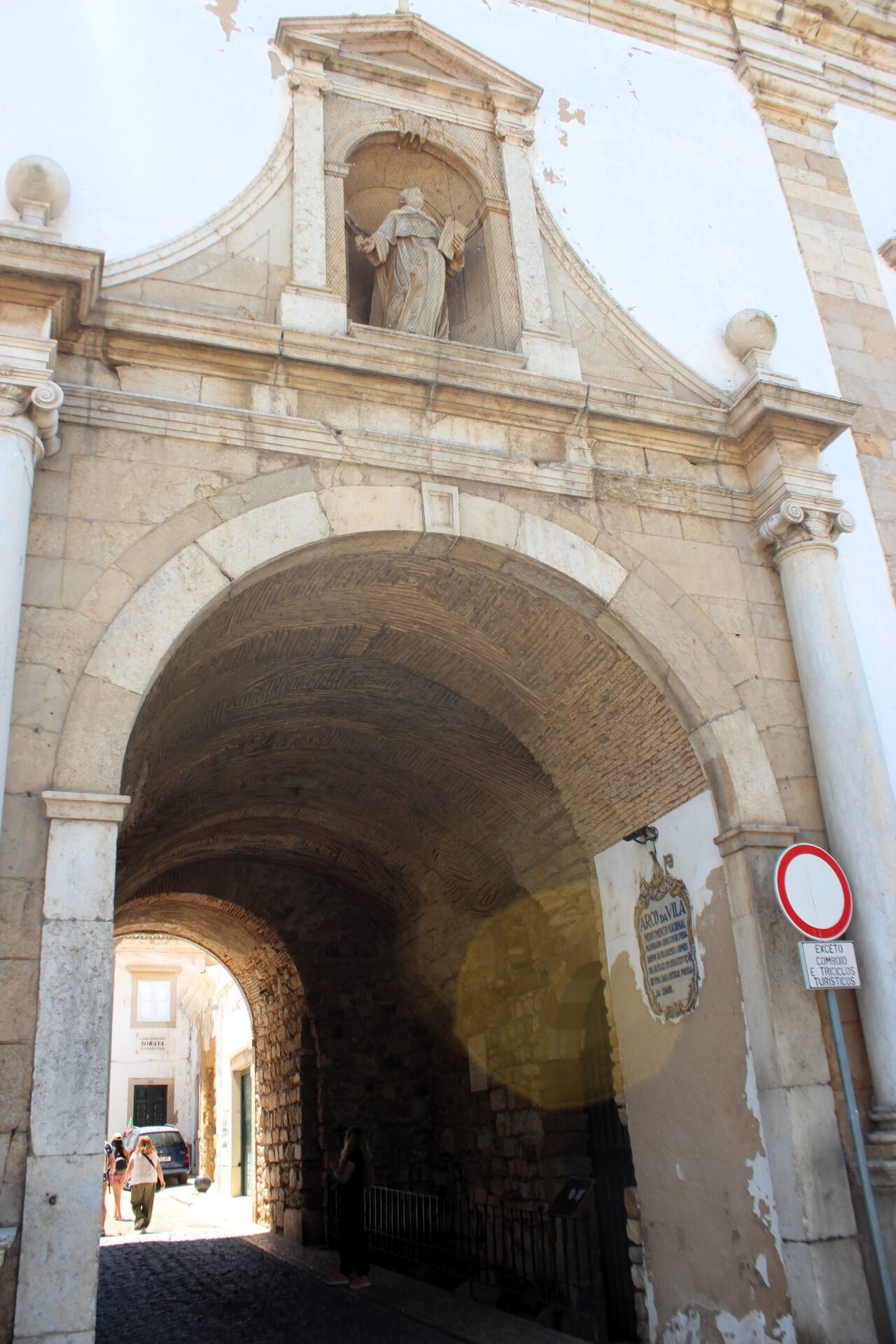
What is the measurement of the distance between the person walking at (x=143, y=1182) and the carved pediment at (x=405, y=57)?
10753mm

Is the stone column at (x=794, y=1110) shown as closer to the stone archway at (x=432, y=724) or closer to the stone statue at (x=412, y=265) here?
the stone archway at (x=432, y=724)

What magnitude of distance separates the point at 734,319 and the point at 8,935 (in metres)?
5.12

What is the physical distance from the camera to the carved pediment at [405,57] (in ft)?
20.4

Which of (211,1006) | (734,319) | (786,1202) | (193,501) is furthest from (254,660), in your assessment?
(211,1006)

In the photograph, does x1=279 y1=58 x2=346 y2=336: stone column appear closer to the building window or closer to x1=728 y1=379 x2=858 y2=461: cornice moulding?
x1=728 y1=379 x2=858 y2=461: cornice moulding

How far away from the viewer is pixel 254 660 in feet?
21.2

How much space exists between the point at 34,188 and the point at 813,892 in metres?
4.62

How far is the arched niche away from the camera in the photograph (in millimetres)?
6371

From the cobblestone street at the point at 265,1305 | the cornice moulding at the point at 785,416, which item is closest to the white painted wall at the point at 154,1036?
the cobblestone street at the point at 265,1305

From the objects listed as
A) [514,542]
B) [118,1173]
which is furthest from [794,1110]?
[118,1173]

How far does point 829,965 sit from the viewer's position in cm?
456

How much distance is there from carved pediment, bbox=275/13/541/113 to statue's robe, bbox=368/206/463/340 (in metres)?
0.85

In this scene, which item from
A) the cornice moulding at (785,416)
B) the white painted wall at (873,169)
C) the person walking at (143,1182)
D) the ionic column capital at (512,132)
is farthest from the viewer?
the person walking at (143,1182)

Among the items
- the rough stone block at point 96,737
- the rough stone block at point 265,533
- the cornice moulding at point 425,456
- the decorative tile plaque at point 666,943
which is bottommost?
the decorative tile plaque at point 666,943
